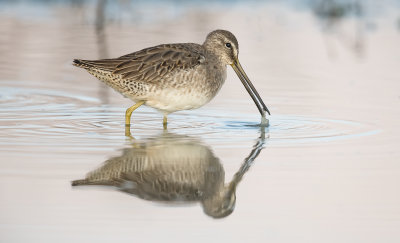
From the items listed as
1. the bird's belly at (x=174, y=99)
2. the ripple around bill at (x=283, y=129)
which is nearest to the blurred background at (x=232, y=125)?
the ripple around bill at (x=283, y=129)

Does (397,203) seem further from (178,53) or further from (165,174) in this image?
(178,53)

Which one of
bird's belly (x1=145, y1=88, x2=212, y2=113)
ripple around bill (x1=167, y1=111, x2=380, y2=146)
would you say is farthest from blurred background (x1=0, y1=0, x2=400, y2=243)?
bird's belly (x1=145, y1=88, x2=212, y2=113)

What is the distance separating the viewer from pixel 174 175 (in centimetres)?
527

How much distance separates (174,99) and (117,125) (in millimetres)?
524

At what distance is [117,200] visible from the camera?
4699 mm

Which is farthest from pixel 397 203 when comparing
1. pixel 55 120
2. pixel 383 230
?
pixel 55 120

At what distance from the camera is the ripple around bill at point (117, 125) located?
21.0 ft

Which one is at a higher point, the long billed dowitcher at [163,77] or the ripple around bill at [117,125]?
the long billed dowitcher at [163,77]

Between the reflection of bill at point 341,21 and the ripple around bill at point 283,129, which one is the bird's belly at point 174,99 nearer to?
the ripple around bill at point 283,129

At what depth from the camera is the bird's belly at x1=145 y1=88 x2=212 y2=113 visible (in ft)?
23.3

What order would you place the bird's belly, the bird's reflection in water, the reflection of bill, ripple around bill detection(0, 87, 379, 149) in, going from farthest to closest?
the reflection of bill → the bird's belly → ripple around bill detection(0, 87, 379, 149) → the bird's reflection in water

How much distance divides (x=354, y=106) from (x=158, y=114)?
71.1 inches

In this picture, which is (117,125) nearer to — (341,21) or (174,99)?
(174,99)

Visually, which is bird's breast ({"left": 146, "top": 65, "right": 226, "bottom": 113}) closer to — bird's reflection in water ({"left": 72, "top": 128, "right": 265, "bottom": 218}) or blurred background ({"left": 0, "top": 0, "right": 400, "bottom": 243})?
blurred background ({"left": 0, "top": 0, "right": 400, "bottom": 243})
